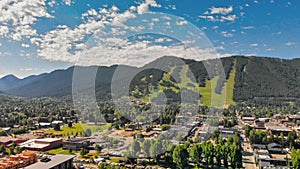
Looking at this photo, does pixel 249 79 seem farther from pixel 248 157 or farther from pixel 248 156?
pixel 248 157

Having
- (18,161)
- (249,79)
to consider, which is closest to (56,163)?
(18,161)

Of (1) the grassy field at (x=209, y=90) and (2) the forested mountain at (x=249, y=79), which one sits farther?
(2) the forested mountain at (x=249, y=79)

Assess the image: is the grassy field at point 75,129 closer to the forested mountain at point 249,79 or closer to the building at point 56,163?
the forested mountain at point 249,79

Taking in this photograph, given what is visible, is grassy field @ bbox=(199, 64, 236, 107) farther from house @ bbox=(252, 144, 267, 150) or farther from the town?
house @ bbox=(252, 144, 267, 150)

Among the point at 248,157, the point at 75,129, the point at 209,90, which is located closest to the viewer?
the point at 248,157

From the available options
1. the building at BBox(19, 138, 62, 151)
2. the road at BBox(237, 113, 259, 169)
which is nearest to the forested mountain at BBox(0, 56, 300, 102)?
the building at BBox(19, 138, 62, 151)

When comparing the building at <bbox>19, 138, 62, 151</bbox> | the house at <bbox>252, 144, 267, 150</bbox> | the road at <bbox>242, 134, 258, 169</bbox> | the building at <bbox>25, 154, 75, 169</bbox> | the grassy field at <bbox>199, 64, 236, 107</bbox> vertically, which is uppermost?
the grassy field at <bbox>199, 64, 236, 107</bbox>

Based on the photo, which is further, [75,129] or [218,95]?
[75,129]

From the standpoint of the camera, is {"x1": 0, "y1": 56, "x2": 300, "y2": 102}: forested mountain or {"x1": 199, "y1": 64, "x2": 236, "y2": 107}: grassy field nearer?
{"x1": 199, "y1": 64, "x2": 236, "y2": 107}: grassy field

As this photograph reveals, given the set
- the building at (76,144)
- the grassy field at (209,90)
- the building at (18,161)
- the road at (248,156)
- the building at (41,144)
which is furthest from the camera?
the grassy field at (209,90)

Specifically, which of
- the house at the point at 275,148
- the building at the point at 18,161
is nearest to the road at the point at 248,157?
the house at the point at 275,148

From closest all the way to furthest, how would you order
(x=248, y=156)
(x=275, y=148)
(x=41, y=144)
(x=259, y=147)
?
(x=248, y=156) → (x=275, y=148) → (x=259, y=147) → (x=41, y=144)
